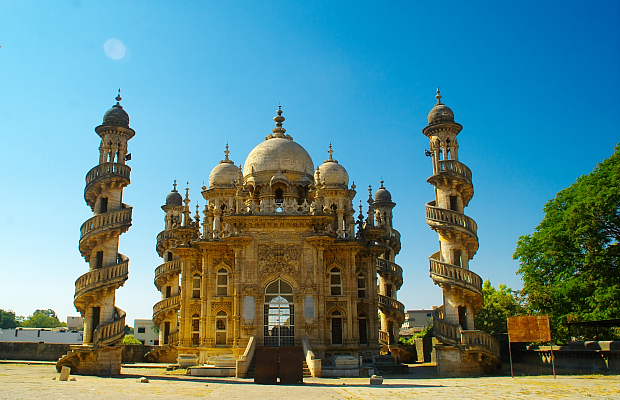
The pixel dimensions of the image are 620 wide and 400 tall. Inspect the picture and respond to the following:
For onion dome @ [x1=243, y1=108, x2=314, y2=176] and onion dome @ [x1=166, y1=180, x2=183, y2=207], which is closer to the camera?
onion dome @ [x1=243, y1=108, x2=314, y2=176]

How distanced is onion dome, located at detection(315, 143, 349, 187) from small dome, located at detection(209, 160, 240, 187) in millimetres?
6911

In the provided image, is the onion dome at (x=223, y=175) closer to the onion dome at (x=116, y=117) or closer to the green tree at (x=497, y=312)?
the onion dome at (x=116, y=117)

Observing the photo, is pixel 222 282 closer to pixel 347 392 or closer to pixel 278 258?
pixel 278 258

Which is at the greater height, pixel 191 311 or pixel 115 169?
pixel 115 169

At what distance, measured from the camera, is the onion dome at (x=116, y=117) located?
32.5 meters

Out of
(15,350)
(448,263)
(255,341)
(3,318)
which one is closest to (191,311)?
(255,341)

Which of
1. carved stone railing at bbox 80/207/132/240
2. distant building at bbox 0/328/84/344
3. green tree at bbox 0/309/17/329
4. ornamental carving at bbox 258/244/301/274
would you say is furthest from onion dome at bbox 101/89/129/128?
green tree at bbox 0/309/17/329

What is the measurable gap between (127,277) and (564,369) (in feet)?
74.3

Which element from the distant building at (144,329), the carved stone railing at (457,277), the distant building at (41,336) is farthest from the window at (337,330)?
the distant building at (144,329)

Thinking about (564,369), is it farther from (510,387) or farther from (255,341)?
(255,341)

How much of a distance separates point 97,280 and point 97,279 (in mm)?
53

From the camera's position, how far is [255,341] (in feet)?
104

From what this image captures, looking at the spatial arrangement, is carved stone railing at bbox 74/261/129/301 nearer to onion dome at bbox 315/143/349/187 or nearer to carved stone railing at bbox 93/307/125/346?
carved stone railing at bbox 93/307/125/346

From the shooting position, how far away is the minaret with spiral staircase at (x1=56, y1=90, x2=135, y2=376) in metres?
28.1
